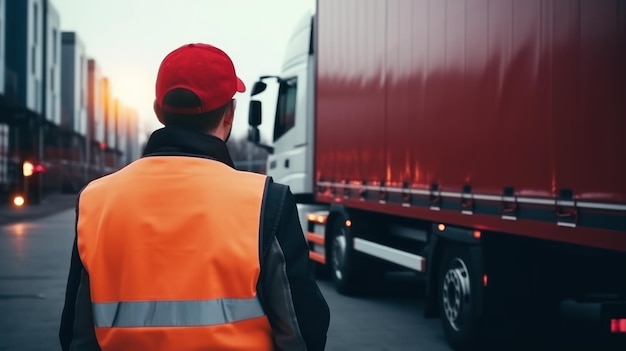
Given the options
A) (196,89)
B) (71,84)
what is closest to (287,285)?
(196,89)

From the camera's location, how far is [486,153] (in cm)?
729

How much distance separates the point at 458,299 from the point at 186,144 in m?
5.76

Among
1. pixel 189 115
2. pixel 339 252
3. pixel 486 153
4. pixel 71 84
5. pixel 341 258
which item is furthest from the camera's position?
pixel 71 84

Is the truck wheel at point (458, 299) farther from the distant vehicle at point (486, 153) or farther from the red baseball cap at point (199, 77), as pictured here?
the red baseball cap at point (199, 77)

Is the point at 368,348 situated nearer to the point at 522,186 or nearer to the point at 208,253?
the point at 522,186

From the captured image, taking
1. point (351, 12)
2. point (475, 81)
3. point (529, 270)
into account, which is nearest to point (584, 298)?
point (529, 270)

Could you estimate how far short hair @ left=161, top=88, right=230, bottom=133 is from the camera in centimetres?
254

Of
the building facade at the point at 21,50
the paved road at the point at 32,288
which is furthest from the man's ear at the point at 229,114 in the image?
the building facade at the point at 21,50

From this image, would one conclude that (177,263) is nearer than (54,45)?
Yes

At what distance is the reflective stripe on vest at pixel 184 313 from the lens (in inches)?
91.9

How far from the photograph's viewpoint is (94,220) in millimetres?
2480

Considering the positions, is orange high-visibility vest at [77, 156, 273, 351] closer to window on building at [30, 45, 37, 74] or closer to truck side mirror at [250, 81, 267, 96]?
truck side mirror at [250, 81, 267, 96]

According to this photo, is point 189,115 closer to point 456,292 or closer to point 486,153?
point 486,153

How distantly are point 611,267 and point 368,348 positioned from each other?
232 centimetres
